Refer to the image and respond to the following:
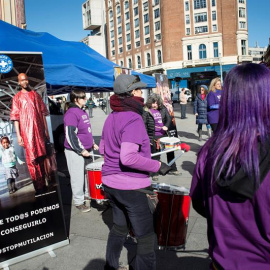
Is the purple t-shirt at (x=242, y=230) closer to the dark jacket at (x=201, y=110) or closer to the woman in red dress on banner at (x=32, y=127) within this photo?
the woman in red dress on banner at (x=32, y=127)

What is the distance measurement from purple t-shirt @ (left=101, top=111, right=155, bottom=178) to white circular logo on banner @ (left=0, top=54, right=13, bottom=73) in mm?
1337

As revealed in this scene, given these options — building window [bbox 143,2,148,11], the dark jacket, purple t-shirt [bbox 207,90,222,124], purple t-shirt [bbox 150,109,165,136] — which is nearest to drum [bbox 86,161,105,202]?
purple t-shirt [bbox 150,109,165,136]

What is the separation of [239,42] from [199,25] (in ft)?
24.4

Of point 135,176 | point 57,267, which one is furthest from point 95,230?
point 135,176

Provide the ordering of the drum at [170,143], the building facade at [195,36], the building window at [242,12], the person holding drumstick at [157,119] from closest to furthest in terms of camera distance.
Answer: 1. the drum at [170,143]
2. the person holding drumstick at [157,119]
3. the building facade at [195,36]
4. the building window at [242,12]

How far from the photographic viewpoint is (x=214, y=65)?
52.6 metres

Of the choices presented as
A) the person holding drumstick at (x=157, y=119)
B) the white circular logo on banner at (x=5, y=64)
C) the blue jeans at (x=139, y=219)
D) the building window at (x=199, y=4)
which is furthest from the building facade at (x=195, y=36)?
the blue jeans at (x=139, y=219)

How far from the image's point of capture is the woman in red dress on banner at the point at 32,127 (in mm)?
3285

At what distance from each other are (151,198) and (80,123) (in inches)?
93.8

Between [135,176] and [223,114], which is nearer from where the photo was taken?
[223,114]

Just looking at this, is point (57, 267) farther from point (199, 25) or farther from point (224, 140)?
point (199, 25)

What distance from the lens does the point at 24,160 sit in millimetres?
3328

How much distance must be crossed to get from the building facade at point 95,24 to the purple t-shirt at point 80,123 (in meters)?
72.4

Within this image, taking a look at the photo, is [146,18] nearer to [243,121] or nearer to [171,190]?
[171,190]
